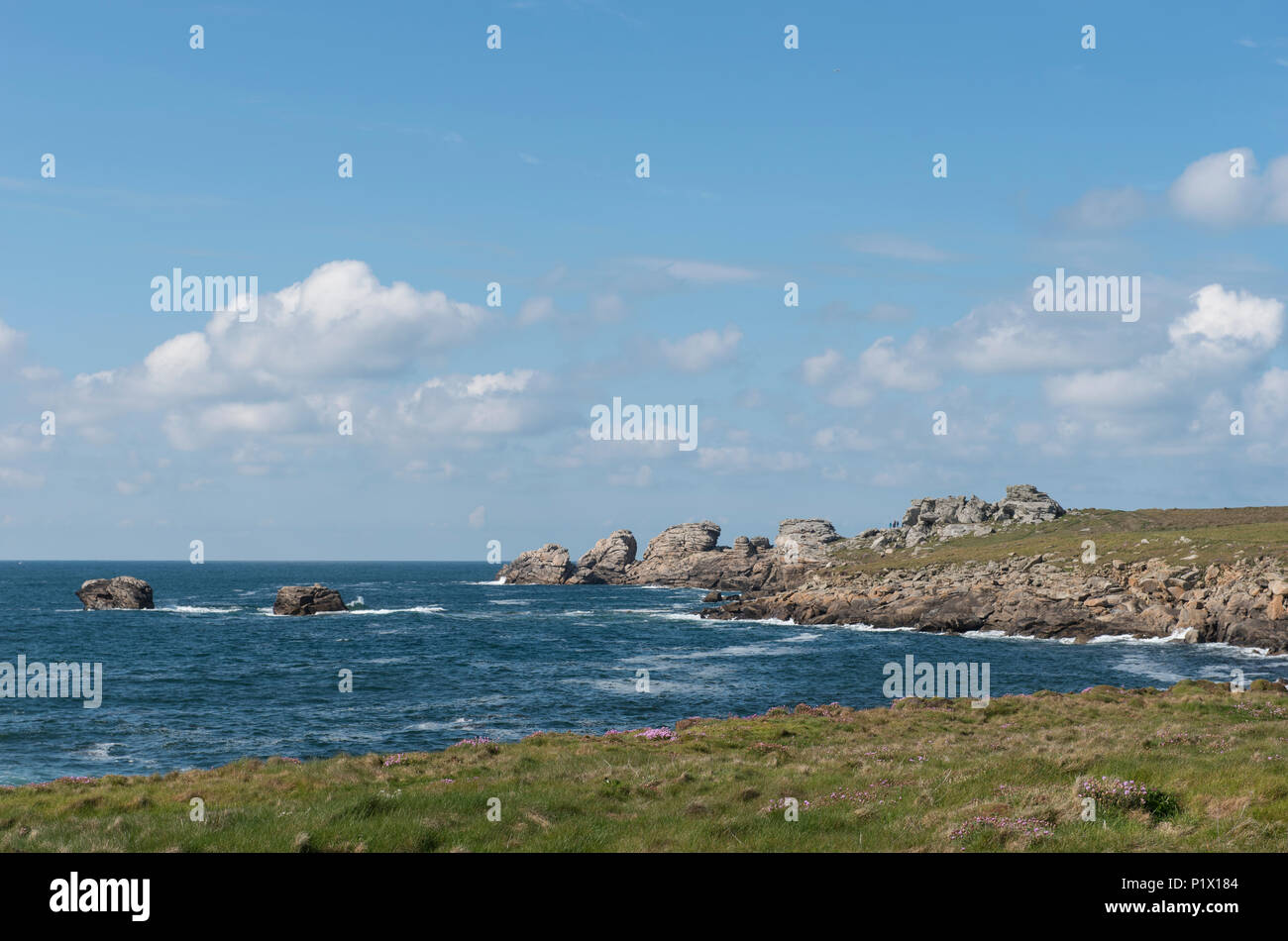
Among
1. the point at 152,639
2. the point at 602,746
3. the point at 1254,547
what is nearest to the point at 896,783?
the point at 602,746

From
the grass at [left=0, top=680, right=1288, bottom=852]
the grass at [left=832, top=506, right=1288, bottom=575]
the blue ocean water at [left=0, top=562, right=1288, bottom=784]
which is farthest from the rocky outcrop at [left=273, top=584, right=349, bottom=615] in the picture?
the grass at [left=0, top=680, right=1288, bottom=852]

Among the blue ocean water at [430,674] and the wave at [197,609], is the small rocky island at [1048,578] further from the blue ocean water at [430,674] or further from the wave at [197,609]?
the wave at [197,609]

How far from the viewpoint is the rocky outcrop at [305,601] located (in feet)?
414

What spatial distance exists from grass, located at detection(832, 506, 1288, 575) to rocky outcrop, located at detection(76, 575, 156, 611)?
367 ft

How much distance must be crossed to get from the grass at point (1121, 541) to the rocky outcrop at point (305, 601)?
8243 centimetres

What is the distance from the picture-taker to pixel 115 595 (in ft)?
441

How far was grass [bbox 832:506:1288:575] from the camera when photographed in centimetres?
11400

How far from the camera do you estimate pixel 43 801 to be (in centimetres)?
2514

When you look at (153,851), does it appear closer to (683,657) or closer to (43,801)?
(43,801)

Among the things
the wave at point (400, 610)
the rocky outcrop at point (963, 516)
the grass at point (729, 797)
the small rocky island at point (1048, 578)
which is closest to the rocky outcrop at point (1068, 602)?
the small rocky island at point (1048, 578)

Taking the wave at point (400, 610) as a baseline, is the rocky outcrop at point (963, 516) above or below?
above
